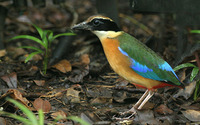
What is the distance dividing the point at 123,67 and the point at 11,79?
1.87m

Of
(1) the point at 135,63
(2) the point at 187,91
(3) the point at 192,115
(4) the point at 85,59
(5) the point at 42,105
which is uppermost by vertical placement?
(1) the point at 135,63

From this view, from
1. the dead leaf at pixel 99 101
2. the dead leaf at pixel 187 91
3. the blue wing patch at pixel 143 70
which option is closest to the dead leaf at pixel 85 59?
the dead leaf at pixel 99 101

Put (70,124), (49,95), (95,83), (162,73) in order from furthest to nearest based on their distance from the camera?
(95,83) < (49,95) < (162,73) < (70,124)

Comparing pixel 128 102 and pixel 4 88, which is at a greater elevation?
pixel 4 88

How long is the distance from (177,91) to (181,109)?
454mm

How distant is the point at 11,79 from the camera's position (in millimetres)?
4957

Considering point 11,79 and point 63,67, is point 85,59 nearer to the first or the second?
point 63,67

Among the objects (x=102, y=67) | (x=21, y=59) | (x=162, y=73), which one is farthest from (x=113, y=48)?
(x=21, y=59)

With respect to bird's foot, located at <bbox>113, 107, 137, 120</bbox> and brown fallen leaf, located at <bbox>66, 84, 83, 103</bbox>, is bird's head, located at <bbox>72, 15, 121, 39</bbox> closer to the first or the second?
brown fallen leaf, located at <bbox>66, 84, 83, 103</bbox>

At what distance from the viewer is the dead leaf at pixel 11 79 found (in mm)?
4882

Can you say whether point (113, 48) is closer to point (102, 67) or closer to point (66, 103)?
point (66, 103)

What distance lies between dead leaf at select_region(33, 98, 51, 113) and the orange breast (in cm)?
103

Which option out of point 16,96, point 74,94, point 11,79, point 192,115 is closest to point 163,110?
point 192,115

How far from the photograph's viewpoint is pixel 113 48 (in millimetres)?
4340
